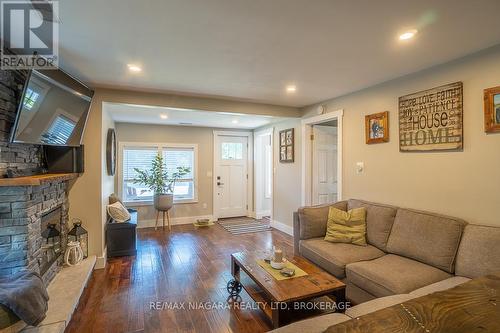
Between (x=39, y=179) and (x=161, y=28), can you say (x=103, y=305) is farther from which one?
(x=161, y=28)

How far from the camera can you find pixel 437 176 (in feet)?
Answer: 8.32

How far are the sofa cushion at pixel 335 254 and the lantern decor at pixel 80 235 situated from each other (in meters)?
2.77

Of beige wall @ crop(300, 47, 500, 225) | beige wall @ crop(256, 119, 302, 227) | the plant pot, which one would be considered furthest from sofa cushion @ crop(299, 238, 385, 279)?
the plant pot

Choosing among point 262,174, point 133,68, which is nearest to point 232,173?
point 262,174

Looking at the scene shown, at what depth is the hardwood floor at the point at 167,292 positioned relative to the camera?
2.13 metres

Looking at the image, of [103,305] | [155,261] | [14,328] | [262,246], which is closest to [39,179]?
[14,328]

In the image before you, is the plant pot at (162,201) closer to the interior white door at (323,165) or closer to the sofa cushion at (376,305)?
the interior white door at (323,165)

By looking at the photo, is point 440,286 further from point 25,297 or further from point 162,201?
point 162,201

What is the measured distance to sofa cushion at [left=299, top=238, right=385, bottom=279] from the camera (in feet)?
7.96

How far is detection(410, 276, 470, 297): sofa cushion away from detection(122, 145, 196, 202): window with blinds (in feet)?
15.9

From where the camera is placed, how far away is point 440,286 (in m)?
1.86

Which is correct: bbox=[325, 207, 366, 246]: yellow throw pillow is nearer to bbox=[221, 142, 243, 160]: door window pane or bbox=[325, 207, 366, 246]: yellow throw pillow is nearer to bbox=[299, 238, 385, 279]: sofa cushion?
bbox=[299, 238, 385, 279]: sofa cushion

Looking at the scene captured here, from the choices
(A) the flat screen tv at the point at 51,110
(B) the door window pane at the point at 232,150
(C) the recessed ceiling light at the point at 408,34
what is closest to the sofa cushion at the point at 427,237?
(C) the recessed ceiling light at the point at 408,34

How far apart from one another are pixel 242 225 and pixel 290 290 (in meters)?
3.76
